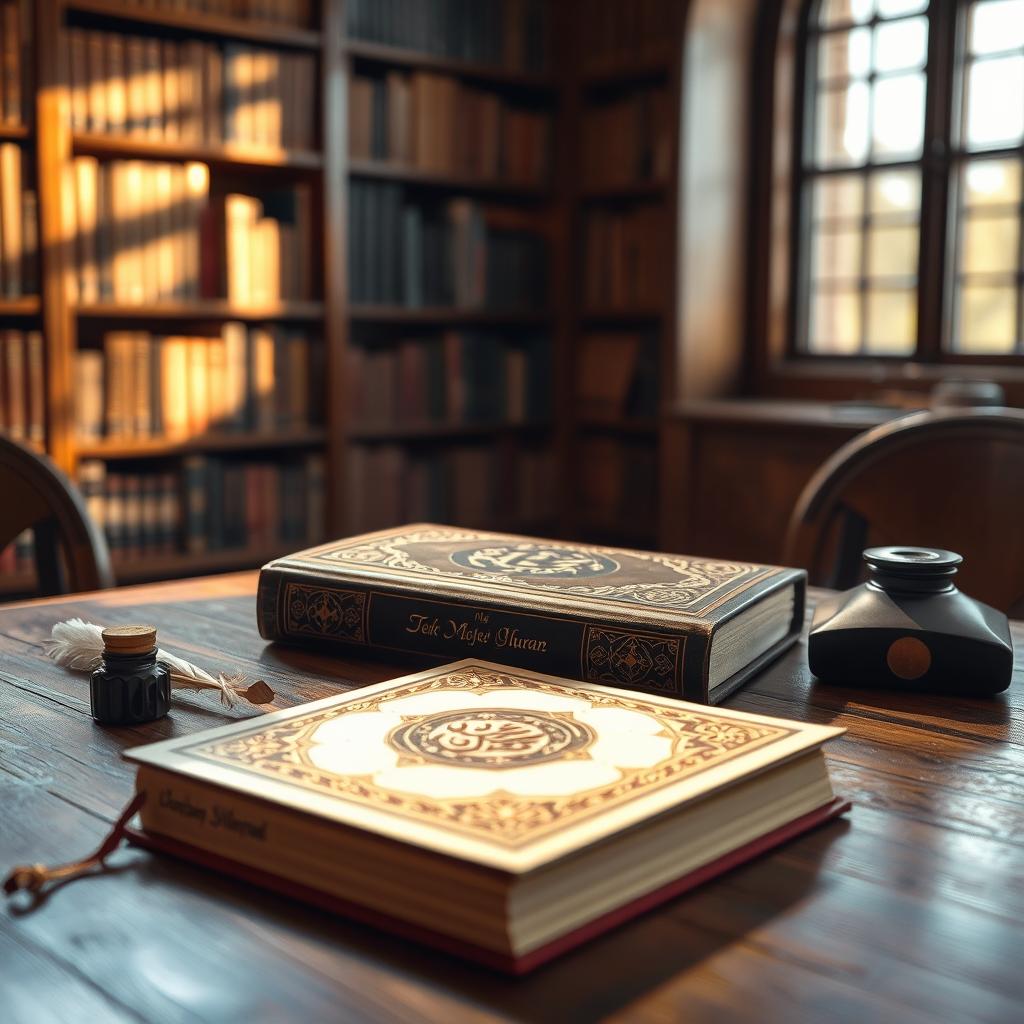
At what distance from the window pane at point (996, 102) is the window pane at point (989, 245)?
199 millimetres

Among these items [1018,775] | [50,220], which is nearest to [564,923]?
[1018,775]

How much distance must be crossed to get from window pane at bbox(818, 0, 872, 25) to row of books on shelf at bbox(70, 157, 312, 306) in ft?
5.20

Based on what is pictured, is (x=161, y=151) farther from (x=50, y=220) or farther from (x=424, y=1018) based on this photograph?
(x=424, y=1018)

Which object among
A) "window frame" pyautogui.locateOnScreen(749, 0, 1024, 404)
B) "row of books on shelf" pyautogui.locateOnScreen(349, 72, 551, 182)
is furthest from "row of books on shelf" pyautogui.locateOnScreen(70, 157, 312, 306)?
"window frame" pyautogui.locateOnScreen(749, 0, 1024, 404)

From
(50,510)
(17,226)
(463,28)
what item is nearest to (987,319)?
(463,28)

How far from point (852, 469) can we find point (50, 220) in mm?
2154

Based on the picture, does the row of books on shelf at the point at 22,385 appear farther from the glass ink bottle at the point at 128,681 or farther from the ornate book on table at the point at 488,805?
the ornate book on table at the point at 488,805

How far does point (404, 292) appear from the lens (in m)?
3.63

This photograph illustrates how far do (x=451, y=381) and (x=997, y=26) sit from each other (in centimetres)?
177

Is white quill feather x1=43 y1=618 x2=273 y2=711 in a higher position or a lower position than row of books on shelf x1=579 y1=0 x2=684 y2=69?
lower

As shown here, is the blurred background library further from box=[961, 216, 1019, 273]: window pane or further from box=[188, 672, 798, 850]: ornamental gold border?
box=[188, 672, 798, 850]: ornamental gold border

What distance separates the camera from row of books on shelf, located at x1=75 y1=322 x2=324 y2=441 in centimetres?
308

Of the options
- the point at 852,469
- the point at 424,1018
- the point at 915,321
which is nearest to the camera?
the point at 424,1018

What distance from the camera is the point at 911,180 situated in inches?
136
